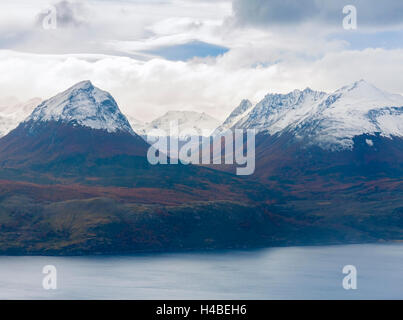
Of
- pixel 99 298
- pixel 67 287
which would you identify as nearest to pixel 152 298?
pixel 99 298
